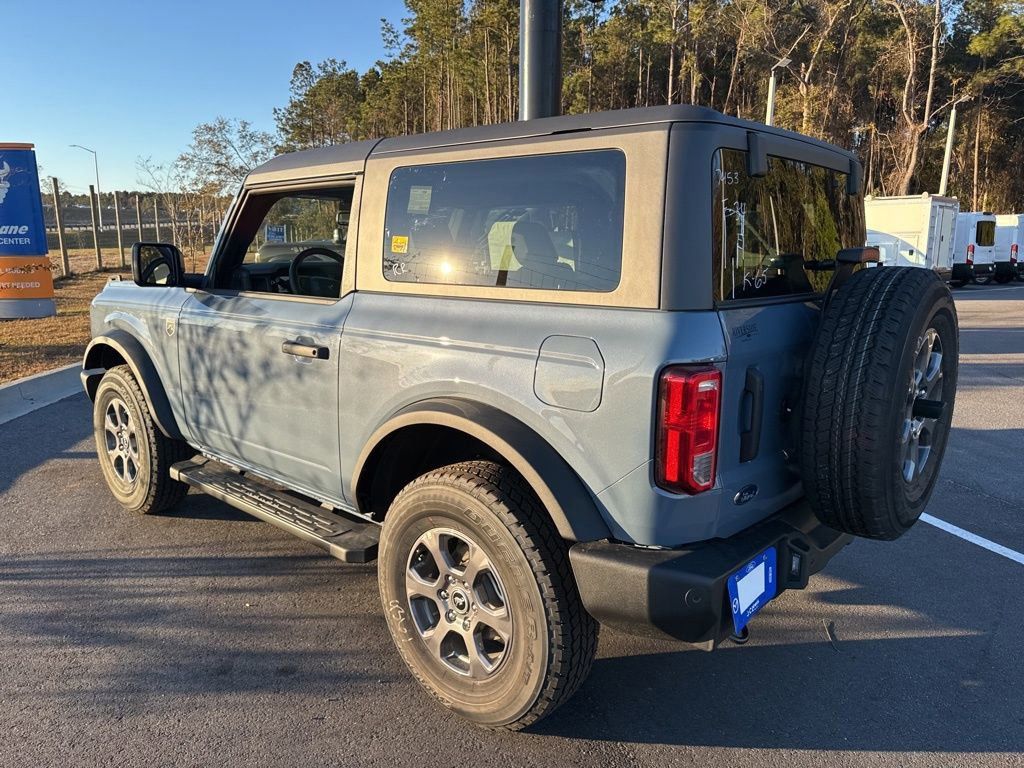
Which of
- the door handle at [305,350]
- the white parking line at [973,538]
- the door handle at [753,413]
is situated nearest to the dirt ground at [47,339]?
the door handle at [305,350]

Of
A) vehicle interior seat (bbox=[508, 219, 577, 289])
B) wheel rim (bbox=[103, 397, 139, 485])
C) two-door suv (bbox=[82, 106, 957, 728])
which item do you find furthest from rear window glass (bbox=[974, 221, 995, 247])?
wheel rim (bbox=[103, 397, 139, 485])

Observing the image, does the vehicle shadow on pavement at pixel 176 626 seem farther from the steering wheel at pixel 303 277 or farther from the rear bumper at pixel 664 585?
the steering wheel at pixel 303 277

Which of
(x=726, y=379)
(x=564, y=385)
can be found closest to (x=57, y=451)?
(x=564, y=385)

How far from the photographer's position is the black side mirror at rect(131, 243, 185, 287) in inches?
149

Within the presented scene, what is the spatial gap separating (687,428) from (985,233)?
2647 centimetres

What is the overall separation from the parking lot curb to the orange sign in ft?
15.3

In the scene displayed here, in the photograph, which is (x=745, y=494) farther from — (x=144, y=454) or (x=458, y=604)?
(x=144, y=454)

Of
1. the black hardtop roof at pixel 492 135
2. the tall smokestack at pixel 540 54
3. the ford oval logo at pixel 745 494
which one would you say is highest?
the tall smokestack at pixel 540 54

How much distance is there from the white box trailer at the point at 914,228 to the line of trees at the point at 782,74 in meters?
9.79

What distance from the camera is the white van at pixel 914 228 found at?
64.5ft

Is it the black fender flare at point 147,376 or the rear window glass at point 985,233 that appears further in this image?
the rear window glass at point 985,233

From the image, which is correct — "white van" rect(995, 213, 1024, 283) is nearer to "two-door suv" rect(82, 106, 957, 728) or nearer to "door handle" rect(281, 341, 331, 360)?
"two-door suv" rect(82, 106, 957, 728)

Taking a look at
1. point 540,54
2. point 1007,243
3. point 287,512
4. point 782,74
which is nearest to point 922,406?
point 287,512

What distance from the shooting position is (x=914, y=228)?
19.9 meters
